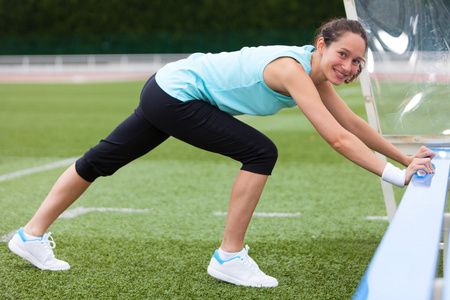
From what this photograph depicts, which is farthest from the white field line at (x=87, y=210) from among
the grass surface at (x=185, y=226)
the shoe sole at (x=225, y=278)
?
the shoe sole at (x=225, y=278)

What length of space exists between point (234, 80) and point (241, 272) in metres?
0.93

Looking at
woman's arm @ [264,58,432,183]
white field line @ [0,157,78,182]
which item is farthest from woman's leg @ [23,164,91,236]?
white field line @ [0,157,78,182]

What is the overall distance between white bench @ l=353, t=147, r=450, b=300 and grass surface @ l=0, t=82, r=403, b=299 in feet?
3.66

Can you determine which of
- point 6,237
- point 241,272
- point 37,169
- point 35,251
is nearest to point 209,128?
point 241,272

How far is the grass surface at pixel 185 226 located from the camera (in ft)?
10.6

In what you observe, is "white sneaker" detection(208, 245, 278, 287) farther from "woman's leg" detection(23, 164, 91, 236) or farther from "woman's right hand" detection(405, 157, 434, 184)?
"woman's right hand" detection(405, 157, 434, 184)

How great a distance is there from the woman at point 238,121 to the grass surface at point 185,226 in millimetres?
221

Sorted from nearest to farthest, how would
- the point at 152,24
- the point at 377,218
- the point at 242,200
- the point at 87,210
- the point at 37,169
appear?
the point at 242,200 → the point at 377,218 → the point at 87,210 → the point at 37,169 → the point at 152,24

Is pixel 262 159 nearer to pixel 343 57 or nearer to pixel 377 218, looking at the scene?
pixel 343 57

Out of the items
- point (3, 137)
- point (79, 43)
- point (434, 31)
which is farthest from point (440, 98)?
point (79, 43)

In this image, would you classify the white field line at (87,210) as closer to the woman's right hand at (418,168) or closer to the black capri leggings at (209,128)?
the black capri leggings at (209,128)

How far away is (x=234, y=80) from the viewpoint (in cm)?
302

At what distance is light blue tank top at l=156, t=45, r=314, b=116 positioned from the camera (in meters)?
2.95

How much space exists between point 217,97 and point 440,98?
1431 millimetres
